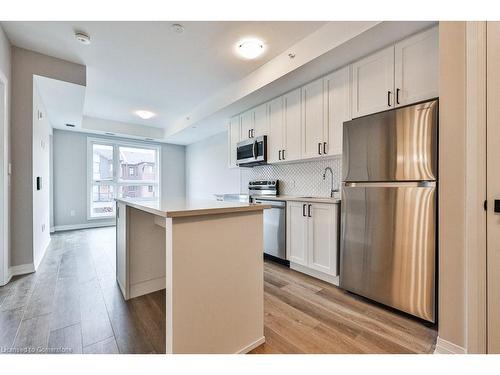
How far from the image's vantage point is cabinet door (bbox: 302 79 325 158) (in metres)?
2.71

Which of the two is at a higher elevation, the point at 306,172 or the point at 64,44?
the point at 64,44

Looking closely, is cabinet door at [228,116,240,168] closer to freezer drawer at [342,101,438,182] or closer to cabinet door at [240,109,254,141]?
cabinet door at [240,109,254,141]

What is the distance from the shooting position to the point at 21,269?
266 cm

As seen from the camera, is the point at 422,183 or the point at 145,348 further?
the point at 422,183

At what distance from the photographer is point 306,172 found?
3.33 m

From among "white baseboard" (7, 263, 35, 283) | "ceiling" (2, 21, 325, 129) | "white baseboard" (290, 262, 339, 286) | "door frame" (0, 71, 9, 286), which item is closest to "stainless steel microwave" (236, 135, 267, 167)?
"ceiling" (2, 21, 325, 129)

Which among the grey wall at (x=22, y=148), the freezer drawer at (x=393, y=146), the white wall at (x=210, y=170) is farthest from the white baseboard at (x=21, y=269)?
the freezer drawer at (x=393, y=146)

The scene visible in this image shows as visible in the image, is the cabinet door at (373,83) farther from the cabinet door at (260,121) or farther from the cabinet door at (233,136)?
the cabinet door at (233,136)

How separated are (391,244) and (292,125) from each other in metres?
1.84

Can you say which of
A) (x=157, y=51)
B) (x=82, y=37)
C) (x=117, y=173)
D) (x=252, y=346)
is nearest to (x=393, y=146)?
(x=252, y=346)
